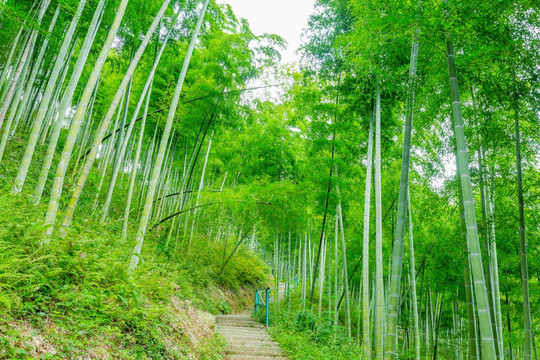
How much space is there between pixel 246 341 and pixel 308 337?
157cm

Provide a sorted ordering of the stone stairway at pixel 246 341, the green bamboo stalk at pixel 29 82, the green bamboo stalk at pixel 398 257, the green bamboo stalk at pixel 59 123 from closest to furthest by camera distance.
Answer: the green bamboo stalk at pixel 398 257 < the green bamboo stalk at pixel 59 123 < the green bamboo stalk at pixel 29 82 < the stone stairway at pixel 246 341

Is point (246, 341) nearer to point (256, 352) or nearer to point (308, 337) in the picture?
point (256, 352)

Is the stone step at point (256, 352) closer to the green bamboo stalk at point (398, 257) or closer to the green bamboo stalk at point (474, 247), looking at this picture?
the green bamboo stalk at point (398, 257)

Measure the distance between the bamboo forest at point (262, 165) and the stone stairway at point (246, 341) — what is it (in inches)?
1.8

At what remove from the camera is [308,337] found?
19.5 feet

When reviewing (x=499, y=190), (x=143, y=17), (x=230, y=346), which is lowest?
(x=230, y=346)

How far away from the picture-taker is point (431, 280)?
338 inches

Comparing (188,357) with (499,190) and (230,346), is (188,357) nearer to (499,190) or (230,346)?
(230,346)

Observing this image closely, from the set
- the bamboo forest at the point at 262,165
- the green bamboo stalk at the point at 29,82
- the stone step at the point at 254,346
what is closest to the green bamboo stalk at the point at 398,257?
the bamboo forest at the point at 262,165

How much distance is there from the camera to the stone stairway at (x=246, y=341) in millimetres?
4512

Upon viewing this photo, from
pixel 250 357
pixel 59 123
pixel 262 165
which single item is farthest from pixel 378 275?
pixel 262 165

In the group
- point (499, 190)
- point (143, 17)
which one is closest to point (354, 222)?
point (499, 190)

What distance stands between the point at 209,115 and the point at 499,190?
536cm

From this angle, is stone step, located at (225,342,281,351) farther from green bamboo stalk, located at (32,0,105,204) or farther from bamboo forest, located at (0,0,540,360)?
green bamboo stalk, located at (32,0,105,204)
